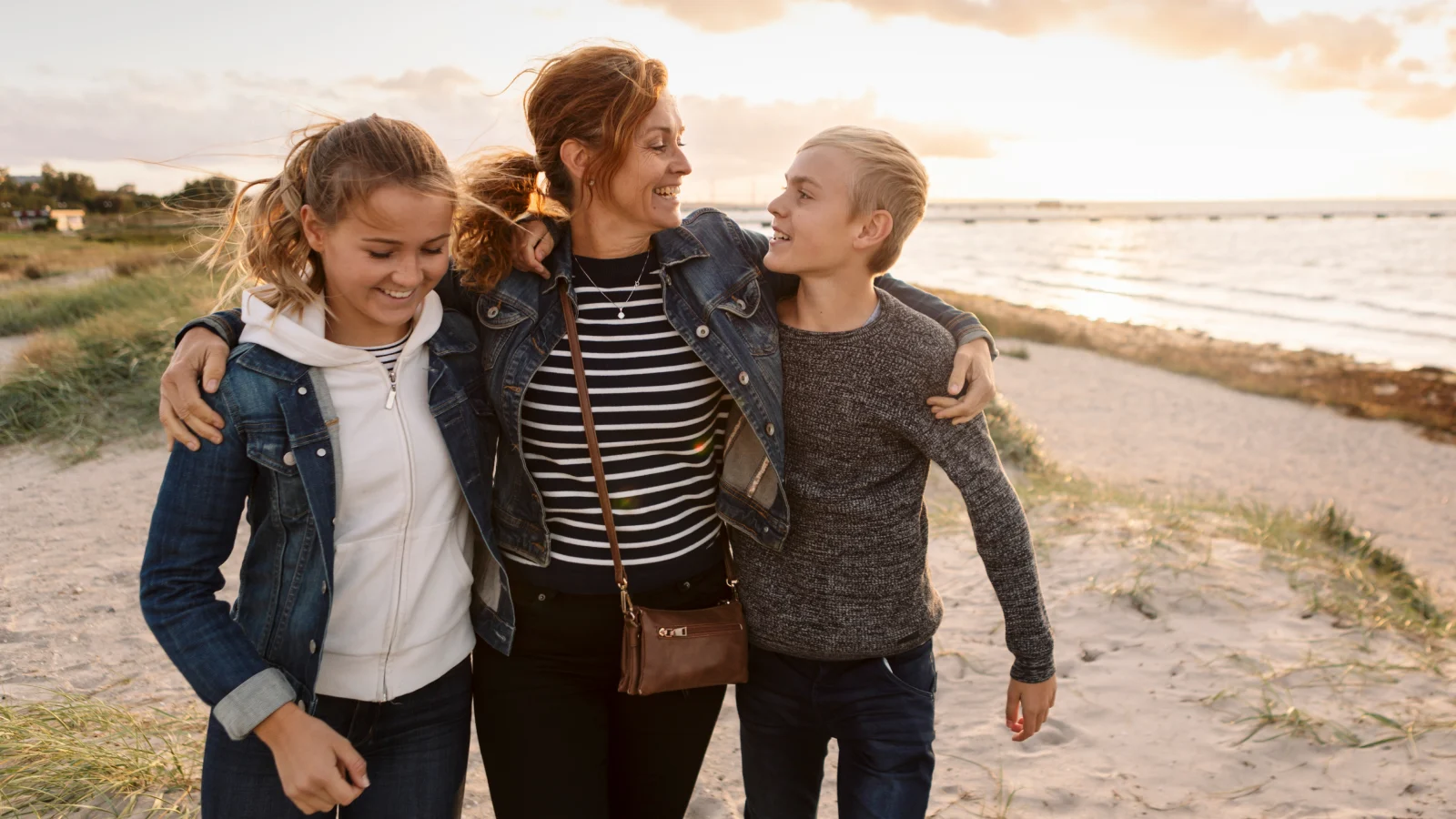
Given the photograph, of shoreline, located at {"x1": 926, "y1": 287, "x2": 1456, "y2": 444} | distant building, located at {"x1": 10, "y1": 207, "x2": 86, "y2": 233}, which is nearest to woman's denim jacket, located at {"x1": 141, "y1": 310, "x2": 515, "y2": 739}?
shoreline, located at {"x1": 926, "y1": 287, "x2": 1456, "y2": 444}

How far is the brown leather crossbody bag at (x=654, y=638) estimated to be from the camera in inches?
86.0

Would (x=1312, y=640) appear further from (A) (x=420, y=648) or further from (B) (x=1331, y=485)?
(B) (x=1331, y=485)

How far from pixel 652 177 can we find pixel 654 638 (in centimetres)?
117

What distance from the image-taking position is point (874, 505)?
2.32 metres

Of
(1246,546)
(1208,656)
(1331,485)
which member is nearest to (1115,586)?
(1208,656)

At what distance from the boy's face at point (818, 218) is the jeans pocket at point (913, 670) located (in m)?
1.03

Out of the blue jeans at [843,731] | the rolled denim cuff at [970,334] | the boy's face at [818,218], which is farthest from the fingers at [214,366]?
the rolled denim cuff at [970,334]

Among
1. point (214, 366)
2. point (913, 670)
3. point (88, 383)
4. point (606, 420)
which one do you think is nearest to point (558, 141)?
point (606, 420)

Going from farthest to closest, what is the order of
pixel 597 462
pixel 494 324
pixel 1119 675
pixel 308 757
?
pixel 1119 675 < pixel 494 324 < pixel 597 462 < pixel 308 757

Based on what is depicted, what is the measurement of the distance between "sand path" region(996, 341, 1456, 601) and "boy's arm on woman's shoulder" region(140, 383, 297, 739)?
9091 mm

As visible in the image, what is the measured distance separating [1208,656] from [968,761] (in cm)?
162

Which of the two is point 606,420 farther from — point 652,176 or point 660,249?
point 652,176

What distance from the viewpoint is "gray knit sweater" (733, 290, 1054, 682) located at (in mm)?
2242

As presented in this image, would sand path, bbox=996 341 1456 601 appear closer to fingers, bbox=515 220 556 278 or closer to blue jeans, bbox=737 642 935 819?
blue jeans, bbox=737 642 935 819
